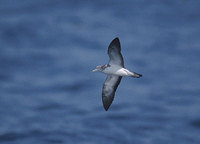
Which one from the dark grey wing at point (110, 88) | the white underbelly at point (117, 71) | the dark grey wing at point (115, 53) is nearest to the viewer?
the dark grey wing at point (115, 53)

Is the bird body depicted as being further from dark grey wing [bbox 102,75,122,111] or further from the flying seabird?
dark grey wing [bbox 102,75,122,111]

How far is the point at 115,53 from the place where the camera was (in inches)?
733

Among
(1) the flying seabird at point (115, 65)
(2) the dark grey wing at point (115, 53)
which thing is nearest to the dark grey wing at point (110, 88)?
(1) the flying seabird at point (115, 65)

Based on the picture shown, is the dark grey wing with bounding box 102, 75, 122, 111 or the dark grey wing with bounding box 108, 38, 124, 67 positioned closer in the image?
the dark grey wing with bounding box 108, 38, 124, 67

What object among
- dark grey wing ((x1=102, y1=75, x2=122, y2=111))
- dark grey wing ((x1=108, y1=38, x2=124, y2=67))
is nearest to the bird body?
dark grey wing ((x1=108, y1=38, x2=124, y2=67))

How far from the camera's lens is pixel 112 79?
798 inches

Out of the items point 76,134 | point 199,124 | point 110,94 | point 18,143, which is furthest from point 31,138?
point 110,94

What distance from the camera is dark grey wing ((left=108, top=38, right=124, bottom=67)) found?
59.9ft

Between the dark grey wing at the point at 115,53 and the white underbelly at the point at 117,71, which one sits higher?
the dark grey wing at the point at 115,53

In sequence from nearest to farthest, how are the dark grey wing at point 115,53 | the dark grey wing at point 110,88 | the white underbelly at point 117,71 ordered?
the dark grey wing at point 115,53
the white underbelly at point 117,71
the dark grey wing at point 110,88

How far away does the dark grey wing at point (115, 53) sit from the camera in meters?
18.3

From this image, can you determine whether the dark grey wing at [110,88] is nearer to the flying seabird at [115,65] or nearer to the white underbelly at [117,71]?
the flying seabird at [115,65]

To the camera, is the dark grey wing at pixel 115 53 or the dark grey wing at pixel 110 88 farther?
the dark grey wing at pixel 110 88

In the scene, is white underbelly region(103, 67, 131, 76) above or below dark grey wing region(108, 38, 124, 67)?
below
